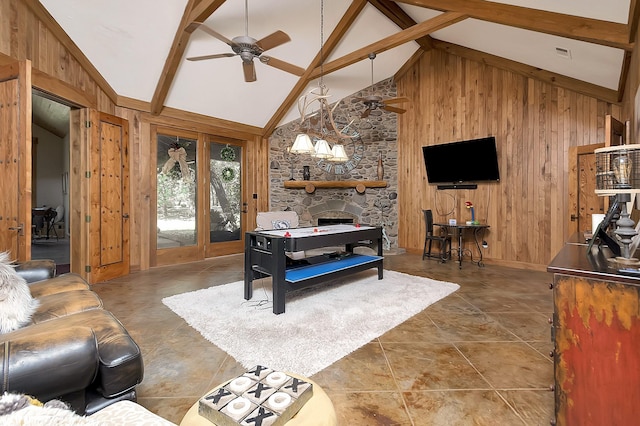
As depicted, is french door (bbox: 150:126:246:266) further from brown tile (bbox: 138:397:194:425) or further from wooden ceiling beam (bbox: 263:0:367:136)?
brown tile (bbox: 138:397:194:425)

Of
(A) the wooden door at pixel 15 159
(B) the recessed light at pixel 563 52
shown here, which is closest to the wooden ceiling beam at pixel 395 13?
(B) the recessed light at pixel 563 52

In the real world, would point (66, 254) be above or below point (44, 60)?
below

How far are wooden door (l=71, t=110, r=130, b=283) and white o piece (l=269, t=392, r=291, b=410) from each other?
14.2 ft

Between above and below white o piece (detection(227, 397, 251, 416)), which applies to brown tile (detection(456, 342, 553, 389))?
below

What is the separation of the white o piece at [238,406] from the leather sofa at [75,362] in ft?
2.31

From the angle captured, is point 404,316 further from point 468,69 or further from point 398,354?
point 468,69

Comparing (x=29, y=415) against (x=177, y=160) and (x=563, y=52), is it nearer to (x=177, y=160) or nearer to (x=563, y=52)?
(x=177, y=160)

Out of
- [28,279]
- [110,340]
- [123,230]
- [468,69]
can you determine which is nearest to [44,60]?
[123,230]

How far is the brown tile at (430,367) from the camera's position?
6.24ft

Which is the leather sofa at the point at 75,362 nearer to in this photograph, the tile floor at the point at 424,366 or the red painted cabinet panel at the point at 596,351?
the tile floor at the point at 424,366

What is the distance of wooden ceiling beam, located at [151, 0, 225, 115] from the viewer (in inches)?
139

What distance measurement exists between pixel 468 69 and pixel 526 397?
5.60 metres

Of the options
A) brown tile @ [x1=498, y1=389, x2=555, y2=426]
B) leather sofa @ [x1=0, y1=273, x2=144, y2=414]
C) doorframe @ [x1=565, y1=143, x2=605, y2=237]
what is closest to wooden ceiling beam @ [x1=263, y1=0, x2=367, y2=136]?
doorframe @ [x1=565, y1=143, x2=605, y2=237]

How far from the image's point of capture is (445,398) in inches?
69.6
